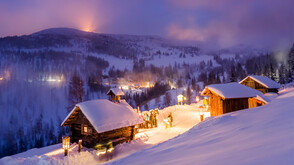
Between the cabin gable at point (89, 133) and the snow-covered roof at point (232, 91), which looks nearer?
the cabin gable at point (89, 133)

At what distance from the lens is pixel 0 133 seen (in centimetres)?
6800

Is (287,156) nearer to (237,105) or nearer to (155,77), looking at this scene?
(237,105)

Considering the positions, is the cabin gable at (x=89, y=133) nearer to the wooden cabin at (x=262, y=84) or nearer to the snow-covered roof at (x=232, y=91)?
the snow-covered roof at (x=232, y=91)

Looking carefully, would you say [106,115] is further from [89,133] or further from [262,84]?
[262,84]

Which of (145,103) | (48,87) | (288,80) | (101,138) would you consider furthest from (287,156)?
(48,87)

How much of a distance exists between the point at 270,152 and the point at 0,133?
312 feet

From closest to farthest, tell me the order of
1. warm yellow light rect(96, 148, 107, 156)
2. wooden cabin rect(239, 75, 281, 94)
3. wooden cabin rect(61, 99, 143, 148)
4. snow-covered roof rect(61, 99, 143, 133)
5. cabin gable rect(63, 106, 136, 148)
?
warm yellow light rect(96, 148, 107, 156) → snow-covered roof rect(61, 99, 143, 133) → wooden cabin rect(61, 99, 143, 148) → cabin gable rect(63, 106, 136, 148) → wooden cabin rect(239, 75, 281, 94)

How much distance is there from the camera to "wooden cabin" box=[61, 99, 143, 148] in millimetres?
15302

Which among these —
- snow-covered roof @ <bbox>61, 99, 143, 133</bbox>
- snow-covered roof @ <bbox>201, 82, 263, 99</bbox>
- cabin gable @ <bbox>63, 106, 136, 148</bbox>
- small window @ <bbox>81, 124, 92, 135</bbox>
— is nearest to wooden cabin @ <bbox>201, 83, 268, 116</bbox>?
snow-covered roof @ <bbox>201, 82, 263, 99</bbox>

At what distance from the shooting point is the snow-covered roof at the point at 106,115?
15141 mm

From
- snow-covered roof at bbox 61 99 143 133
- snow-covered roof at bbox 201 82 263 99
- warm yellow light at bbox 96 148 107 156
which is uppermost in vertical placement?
snow-covered roof at bbox 201 82 263 99

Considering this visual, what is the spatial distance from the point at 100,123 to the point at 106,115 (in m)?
1.22

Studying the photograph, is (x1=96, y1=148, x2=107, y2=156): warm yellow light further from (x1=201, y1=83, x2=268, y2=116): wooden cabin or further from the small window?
(x1=201, y1=83, x2=268, y2=116): wooden cabin

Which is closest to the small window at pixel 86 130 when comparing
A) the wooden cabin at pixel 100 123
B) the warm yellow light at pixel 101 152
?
the wooden cabin at pixel 100 123
